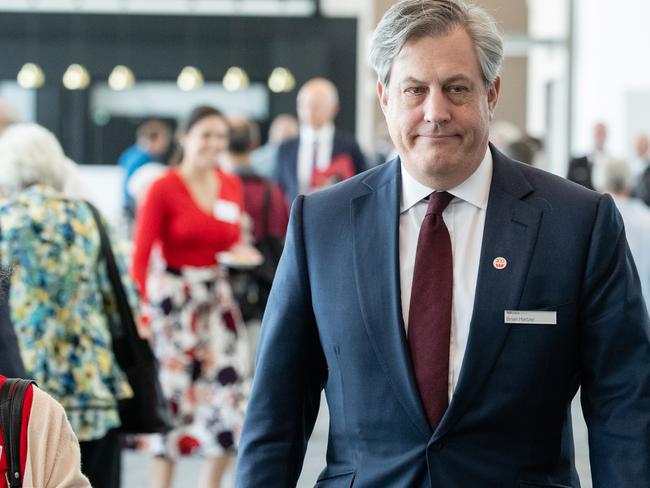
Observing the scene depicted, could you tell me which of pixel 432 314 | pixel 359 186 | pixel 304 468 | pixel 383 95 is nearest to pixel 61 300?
pixel 359 186

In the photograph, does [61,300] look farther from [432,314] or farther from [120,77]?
[120,77]

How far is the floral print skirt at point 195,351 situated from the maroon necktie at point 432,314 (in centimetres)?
381

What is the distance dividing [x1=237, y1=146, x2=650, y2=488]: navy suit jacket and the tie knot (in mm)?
77

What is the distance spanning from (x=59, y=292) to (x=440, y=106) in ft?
8.37

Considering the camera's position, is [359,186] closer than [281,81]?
Yes

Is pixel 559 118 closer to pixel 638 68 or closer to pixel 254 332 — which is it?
pixel 638 68

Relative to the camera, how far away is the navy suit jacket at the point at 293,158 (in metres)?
9.14

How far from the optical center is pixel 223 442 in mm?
6344

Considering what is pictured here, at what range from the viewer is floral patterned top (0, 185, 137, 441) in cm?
476

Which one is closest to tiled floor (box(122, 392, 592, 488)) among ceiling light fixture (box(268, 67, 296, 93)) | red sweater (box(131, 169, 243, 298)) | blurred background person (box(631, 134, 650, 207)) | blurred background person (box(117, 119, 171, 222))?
red sweater (box(131, 169, 243, 298))

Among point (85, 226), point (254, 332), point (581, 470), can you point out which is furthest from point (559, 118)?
point (85, 226)

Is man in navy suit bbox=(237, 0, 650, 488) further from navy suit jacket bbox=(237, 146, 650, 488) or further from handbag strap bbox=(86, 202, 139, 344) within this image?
handbag strap bbox=(86, 202, 139, 344)

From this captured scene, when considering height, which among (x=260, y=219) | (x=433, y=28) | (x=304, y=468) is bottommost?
(x=304, y=468)

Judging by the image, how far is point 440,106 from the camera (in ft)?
8.61
